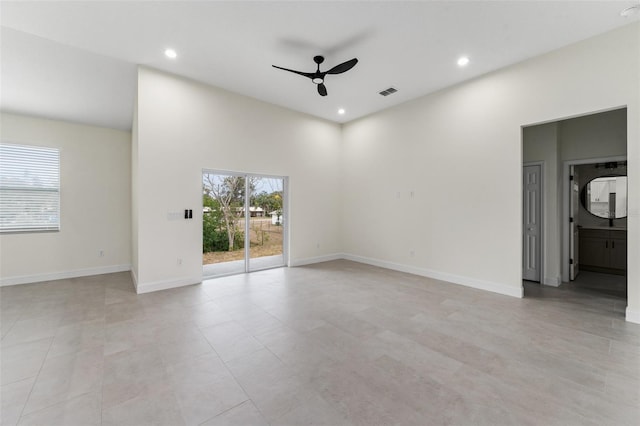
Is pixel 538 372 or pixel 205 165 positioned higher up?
pixel 205 165

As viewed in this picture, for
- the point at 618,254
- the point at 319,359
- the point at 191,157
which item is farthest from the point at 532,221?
the point at 191,157

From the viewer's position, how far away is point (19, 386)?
2.08 m

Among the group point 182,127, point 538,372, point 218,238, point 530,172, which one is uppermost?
point 182,127

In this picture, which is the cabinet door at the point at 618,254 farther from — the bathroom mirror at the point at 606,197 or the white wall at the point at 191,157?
the white wall at the point at 191,157

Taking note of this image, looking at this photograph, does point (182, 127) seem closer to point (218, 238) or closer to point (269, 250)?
point (218, 238)

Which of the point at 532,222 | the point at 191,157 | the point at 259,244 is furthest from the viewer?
the point at 259,244

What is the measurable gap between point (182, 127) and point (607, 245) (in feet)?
28.6

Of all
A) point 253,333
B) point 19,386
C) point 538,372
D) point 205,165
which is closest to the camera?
point 19,386

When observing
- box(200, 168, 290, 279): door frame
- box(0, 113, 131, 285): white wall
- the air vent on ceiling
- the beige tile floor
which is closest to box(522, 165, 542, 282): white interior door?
the beige tile floor

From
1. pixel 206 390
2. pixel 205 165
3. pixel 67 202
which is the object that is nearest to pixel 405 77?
pixel 205 165

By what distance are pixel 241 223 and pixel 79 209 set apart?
3636 millimetres

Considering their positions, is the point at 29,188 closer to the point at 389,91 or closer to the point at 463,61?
the point at 389,91

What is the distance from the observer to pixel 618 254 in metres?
5.24

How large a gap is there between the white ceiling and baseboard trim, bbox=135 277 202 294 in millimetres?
3507
